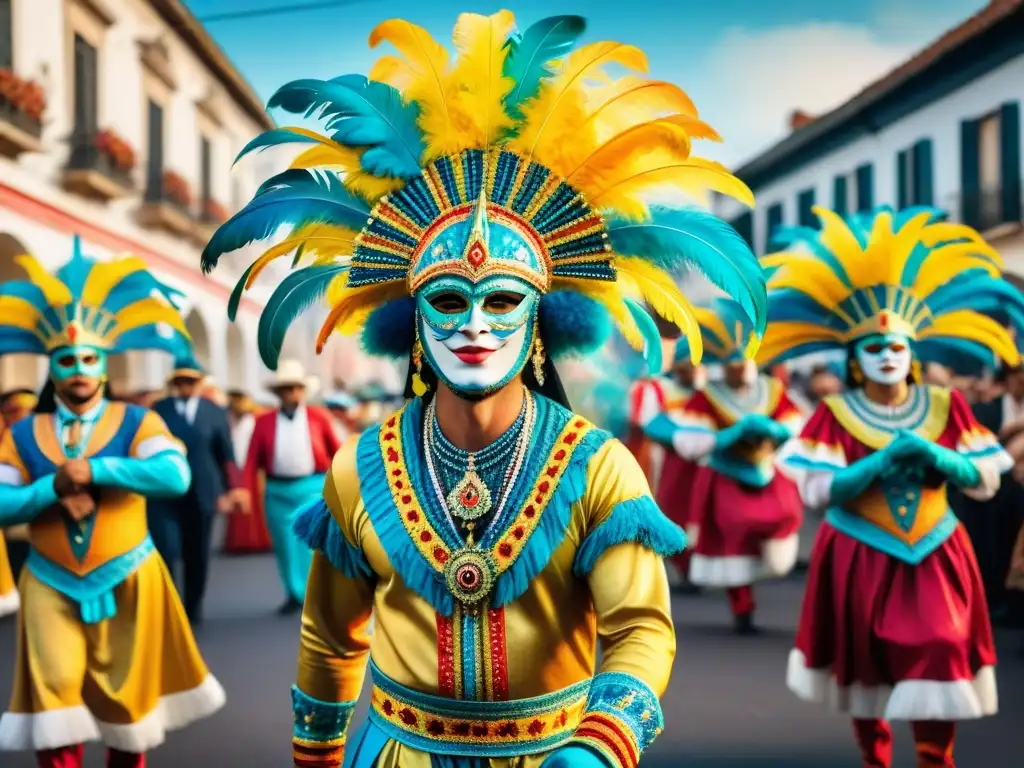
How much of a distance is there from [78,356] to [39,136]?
8.73 m

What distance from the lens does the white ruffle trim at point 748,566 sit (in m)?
8.89

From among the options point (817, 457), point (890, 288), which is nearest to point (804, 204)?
point (890, 288)

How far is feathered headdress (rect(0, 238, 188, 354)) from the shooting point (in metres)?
5.46

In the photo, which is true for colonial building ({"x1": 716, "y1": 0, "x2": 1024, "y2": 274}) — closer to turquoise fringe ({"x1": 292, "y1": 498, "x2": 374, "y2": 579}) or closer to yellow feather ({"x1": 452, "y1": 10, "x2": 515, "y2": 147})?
yellow feather ({"x1": 452, "y1": 10, "x2": 515, "y2": 147})

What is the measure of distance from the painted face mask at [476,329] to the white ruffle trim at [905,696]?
3131 millimetres

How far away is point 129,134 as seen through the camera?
1825 cm

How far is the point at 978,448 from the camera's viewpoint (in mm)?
5461

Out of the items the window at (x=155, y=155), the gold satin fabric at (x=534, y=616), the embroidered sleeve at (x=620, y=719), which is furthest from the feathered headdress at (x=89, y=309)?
the window at (x=155, y=155)

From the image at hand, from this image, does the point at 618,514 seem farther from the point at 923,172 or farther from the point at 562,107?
the point at 923,172

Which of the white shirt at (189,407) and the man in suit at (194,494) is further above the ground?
the white shirt at (189,407)

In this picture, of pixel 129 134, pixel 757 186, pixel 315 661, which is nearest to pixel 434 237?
pixel 315 661

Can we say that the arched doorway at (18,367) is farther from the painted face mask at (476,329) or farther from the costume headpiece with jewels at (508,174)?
the painted face mask at (476,329)

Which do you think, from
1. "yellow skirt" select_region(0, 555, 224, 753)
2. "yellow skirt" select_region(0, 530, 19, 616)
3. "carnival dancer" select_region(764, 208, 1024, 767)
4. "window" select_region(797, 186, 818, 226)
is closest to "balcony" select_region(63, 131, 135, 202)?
"yellow skirt" select_region(0, 530, 19, 616)

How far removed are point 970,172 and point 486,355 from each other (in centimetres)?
1966
